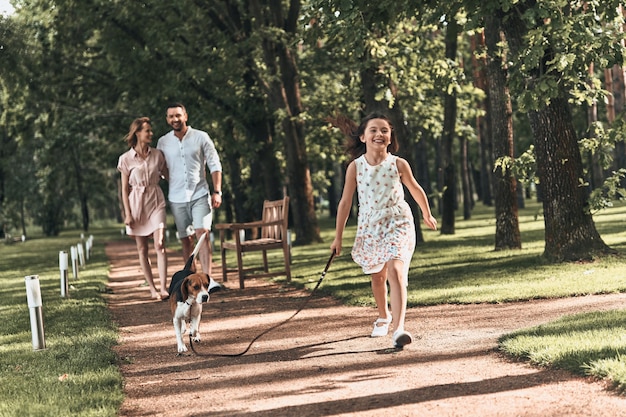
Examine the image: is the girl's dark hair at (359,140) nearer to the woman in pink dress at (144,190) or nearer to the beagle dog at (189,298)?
the beagle dog at (189,298)

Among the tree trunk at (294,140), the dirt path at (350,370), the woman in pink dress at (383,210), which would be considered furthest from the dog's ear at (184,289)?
the tree trunk at (294,140)

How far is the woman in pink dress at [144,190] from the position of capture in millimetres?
12578

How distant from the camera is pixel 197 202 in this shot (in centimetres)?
1228

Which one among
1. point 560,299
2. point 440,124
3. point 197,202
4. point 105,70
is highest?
point 105,70

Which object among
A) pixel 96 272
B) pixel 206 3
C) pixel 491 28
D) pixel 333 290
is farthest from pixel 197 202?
pixel 206 3

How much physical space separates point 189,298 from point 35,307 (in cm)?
133

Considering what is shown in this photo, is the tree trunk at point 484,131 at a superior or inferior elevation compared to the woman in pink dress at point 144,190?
superior

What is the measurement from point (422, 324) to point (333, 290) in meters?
3.99

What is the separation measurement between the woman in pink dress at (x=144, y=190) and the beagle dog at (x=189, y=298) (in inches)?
162

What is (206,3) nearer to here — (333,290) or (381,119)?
(333,290)

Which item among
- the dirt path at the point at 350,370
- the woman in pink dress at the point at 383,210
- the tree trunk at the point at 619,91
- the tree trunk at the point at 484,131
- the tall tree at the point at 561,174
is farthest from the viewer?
the tree trunk at the point at 619,91

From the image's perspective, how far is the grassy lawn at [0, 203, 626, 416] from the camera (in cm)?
641

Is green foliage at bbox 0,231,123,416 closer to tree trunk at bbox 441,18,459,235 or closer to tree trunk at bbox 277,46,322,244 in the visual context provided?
tree trunk at bbox 277,46,322,244

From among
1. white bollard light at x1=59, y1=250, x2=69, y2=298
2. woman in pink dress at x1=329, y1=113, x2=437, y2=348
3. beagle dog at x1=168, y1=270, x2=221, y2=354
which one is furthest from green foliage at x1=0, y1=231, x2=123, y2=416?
woman in pink dress at x1=329, y1=113, x2=437, y2=348
